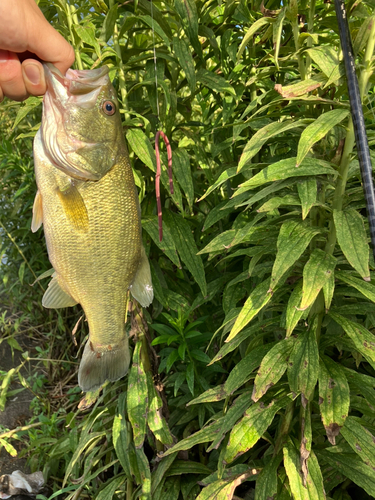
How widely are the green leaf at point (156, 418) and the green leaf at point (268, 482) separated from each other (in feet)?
1.51

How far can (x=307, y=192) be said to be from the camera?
3.84ft

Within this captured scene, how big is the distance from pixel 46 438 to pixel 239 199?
189 centimetres

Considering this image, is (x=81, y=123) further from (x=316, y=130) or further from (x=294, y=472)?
(x=294, y=472)

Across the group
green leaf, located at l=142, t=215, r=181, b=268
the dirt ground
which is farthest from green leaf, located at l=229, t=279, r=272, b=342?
the dirt ground

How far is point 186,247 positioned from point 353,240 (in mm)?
785

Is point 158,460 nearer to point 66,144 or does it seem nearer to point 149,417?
point 149,417

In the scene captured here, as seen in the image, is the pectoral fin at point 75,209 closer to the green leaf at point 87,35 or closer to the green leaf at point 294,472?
the green leaf at point 87,35

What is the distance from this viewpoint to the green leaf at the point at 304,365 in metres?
1.24

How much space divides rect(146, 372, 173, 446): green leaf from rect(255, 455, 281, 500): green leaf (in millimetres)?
460

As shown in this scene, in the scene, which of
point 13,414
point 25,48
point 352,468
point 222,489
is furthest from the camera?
point 13,414

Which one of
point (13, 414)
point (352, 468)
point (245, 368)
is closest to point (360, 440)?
point (352, 468)

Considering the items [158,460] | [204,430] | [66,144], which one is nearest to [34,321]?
[158,460]

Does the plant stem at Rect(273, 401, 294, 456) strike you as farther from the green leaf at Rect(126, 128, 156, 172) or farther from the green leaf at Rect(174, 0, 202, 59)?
the green leaf at Rect(174, 0, 202, 59)

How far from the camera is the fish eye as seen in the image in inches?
48.8
